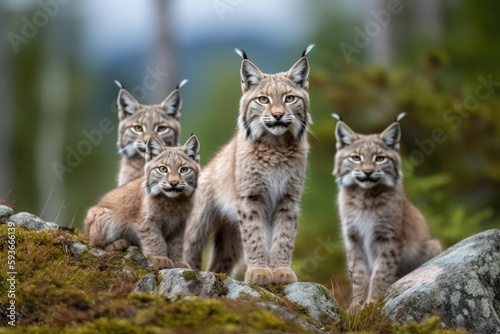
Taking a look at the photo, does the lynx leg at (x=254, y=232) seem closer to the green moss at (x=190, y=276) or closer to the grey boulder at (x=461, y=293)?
the green moss at (x=190, y=276)

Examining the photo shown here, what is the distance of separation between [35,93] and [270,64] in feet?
30.2

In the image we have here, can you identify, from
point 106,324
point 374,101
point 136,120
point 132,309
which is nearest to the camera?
point 106,324

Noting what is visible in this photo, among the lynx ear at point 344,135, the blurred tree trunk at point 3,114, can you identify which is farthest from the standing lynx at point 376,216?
the blurred tree trunk at point 3,114

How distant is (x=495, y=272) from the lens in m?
7.13

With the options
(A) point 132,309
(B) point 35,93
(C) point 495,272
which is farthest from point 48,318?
(B) point 35,93

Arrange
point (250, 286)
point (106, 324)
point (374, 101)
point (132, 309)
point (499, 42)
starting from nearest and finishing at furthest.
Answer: point (106, 324) < point (132, 309) < point (250, 286) < point (374, 101) < point (499, 42)

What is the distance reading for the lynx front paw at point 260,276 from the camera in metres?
6.69

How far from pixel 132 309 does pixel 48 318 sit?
0.77 m

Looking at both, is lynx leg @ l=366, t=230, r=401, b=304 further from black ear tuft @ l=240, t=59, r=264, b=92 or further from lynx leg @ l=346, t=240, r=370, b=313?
black ear tuft @ l=240, t=59, r=264, b=92

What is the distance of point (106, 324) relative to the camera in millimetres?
4777

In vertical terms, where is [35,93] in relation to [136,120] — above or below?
above

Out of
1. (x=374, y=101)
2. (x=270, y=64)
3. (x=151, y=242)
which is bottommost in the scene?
(x=151, y=242)

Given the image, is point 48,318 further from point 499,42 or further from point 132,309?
point 499,42

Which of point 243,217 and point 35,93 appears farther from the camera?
point 35,93
